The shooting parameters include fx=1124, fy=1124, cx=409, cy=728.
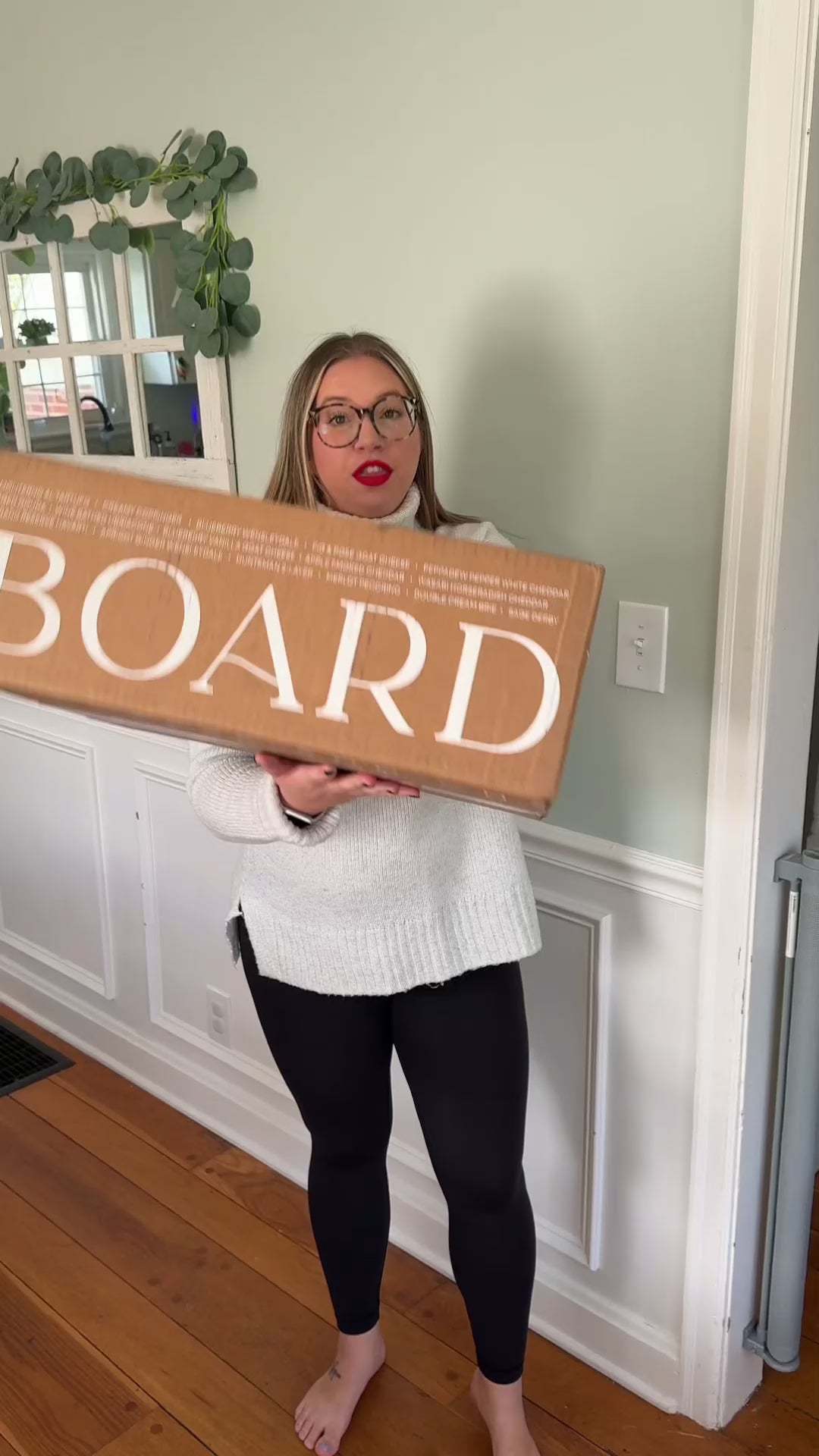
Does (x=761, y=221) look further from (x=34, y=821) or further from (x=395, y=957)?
(x=34, y=821)

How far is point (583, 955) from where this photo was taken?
1539 millimetres

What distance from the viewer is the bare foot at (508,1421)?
1.41 meters

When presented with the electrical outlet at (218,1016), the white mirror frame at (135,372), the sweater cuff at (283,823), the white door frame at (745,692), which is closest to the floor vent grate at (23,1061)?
the electrical outlet at (218,1016)

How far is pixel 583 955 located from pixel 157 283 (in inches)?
50.0

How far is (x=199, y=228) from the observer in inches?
68.6

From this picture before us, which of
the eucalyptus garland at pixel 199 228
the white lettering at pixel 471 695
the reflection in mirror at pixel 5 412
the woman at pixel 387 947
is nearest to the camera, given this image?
the white lettering at pixel 471 695

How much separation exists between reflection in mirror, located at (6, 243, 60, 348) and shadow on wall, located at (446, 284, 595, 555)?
0.99 m

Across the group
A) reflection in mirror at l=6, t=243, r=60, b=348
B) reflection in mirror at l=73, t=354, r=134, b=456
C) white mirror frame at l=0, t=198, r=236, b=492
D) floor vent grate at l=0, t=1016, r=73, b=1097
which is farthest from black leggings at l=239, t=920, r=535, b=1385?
reflection in mirror at l=6, t=243, r=60, b=348

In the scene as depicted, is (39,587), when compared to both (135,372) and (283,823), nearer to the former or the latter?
(283,823)

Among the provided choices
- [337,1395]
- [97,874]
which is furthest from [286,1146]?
[97,874]

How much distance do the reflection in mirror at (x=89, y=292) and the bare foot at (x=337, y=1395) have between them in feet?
5.38

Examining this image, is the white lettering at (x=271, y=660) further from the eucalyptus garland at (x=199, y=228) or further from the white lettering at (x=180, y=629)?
the eucalyptus garland at (x=199, y=228)

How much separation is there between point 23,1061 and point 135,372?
57.9 inches

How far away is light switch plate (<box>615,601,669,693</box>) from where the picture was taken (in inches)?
53.2
